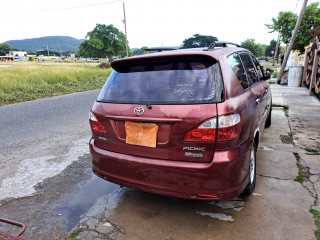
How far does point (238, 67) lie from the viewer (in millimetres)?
2896

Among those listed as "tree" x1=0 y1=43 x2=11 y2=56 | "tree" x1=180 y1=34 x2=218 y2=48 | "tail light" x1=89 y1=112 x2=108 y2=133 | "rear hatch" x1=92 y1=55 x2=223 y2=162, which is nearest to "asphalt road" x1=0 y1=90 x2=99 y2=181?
"tail light" x1=89 y1=112 x2=108 y2=133

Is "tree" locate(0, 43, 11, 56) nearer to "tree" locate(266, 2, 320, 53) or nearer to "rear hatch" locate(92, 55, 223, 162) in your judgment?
"tree" locate(266, 2, 320, 53)

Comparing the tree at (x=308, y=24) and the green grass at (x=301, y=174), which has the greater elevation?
the tree at (x=308, y=24)

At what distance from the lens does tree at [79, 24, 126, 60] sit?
202ft

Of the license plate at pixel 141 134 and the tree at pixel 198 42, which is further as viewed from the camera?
the tree at pixel 198 42

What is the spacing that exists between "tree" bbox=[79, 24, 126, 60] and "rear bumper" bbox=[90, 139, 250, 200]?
6241 cm

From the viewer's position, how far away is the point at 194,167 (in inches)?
86.4

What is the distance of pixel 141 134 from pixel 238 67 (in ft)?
4.48

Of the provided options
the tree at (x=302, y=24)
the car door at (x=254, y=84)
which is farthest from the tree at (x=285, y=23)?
the car door at (x=254, y=84)

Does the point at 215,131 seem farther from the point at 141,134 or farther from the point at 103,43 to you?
the point at 103,43

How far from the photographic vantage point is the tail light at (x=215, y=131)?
84.4 inches

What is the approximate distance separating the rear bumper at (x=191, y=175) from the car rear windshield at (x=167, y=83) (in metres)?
0.53

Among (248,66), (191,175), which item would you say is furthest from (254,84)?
(191,175)

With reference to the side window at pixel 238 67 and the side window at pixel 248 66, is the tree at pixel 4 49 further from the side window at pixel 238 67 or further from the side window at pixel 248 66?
the side window at pixel 238 67
